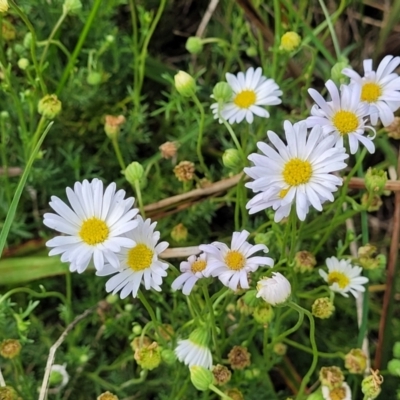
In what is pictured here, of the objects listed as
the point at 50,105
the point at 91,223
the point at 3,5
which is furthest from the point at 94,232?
the point at 3,5

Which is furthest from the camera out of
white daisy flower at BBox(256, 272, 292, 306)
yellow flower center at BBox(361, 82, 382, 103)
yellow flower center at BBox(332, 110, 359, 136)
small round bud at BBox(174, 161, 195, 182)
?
small round bud at BBox(174, 161, 195, 182)

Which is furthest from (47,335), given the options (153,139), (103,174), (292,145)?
(292,145)

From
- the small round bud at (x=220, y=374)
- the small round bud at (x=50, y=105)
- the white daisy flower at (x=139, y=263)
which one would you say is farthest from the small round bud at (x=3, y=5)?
the small round bud at (x=220, y=374)

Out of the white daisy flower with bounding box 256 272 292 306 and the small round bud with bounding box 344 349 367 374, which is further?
the small round bud with bounding box 344 349 367 374

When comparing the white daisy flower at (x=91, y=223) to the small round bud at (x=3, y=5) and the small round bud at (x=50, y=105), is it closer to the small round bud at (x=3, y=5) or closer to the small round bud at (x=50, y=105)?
the small round bud at (x=50, y=105)

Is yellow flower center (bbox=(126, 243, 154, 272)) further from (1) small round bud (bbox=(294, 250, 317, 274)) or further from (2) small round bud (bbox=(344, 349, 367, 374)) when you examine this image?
(2) small round bud (bbox=(344, 349, 367, 374))

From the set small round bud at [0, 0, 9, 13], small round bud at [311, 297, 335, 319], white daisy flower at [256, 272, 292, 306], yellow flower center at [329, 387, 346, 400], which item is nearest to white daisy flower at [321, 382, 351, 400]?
yellow flower center at [329, 387, 346, 400]
